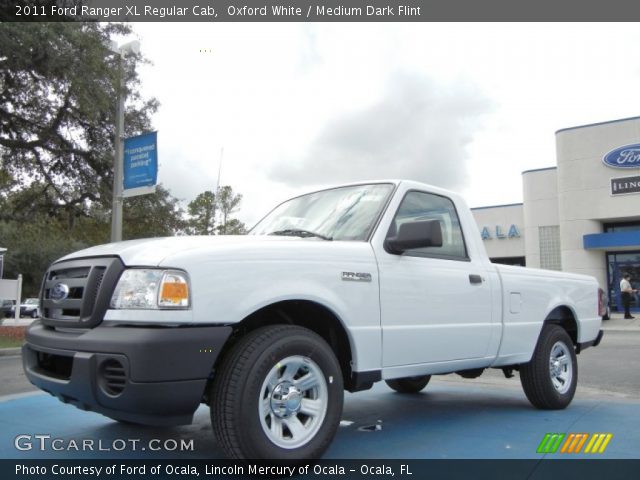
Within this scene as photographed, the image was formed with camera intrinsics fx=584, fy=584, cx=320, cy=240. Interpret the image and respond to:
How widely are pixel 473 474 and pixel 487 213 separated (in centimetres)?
3082

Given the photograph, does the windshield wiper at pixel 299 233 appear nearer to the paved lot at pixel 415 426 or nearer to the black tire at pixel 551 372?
the paved lot at pixel 415 426

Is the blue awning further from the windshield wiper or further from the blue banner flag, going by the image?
the windshield wiper

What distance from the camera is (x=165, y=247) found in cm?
324

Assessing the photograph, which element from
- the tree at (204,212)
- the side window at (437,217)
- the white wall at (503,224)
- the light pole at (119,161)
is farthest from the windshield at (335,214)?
the tree at (204,212)

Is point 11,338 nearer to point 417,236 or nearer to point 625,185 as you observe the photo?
point 417,236

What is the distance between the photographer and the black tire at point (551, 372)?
5.32 metres

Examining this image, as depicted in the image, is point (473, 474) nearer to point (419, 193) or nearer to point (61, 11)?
point (419, 193)

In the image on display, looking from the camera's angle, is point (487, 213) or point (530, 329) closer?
point (530, 329)

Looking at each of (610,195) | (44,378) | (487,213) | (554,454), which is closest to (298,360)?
(44,378)

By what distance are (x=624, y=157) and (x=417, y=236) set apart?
2565cm

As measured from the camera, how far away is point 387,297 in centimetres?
393

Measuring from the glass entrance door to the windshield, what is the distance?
84.4 ft

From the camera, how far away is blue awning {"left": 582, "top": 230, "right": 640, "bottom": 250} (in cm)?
2494
